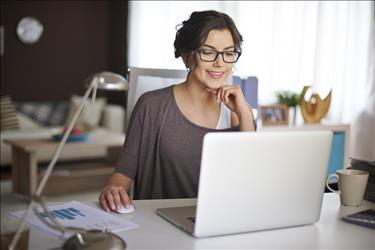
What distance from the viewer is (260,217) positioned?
117 cm

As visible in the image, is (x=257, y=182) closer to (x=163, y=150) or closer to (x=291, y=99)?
(x=163, y=150)

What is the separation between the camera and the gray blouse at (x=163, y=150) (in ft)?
5.57

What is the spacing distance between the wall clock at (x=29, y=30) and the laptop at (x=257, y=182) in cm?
524

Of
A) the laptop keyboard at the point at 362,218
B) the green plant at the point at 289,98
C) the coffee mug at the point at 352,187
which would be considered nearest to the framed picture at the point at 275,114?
the green plant at the point at 289,98

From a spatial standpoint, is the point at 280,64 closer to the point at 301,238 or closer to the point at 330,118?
the point at 330,118

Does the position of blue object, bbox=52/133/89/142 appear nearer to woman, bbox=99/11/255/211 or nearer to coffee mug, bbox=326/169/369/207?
woman, bbox=99/11/255/211

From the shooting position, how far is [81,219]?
1.22 metres

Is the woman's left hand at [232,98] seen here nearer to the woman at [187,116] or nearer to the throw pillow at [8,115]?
the woman at [187,116]

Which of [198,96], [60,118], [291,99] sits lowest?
[60,118]

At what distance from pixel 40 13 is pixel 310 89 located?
355 centimetres

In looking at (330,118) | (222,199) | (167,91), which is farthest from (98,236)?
(330,118)

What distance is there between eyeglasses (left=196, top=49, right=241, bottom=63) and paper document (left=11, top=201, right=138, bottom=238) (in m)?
0.60

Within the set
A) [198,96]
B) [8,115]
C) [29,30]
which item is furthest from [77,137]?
[198,96]

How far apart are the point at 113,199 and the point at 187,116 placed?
509 mm
